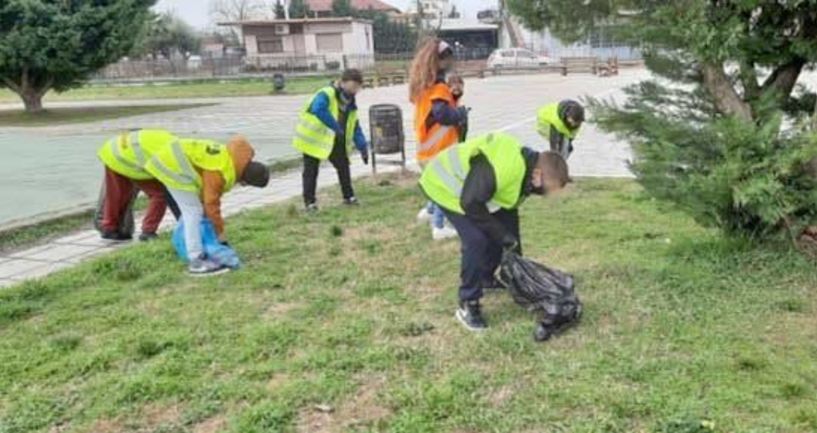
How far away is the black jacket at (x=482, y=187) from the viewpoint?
3572mm

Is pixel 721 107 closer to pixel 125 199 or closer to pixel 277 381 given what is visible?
pixel 277 381

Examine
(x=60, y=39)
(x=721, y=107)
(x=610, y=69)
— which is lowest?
(x=610, y=69)

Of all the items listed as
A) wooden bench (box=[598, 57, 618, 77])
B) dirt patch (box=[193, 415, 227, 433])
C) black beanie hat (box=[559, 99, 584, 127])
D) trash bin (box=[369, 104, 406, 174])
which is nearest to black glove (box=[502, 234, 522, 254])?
dirt patch (box=[193, 415, 227, 433])

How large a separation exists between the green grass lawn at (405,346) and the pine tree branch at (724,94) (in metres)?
0.81

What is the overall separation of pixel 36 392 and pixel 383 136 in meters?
5.84

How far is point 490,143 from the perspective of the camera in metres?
3.65

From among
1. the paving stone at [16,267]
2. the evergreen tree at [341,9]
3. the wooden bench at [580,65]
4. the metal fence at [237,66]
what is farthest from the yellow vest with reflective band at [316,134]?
the evergreen tree at [341,9]

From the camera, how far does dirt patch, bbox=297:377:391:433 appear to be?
3.00 metres

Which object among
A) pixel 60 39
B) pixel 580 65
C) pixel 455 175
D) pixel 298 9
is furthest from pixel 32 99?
pixel 298 9

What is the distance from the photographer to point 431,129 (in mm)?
5652

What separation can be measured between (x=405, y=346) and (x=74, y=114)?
20.7 meters

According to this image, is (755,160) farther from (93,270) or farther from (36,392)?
(93,270)

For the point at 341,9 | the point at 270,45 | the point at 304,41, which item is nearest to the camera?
the point at 304,41

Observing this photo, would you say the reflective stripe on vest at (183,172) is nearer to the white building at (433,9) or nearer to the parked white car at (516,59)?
the parked white car at (516,59)
